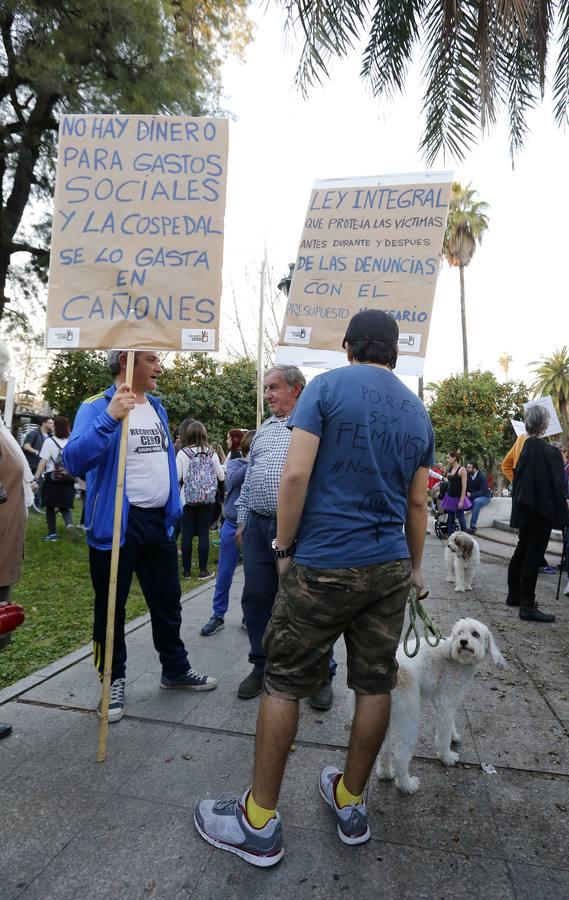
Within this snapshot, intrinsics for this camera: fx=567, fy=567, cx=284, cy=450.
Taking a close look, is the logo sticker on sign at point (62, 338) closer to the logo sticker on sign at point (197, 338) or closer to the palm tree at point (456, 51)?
the logo sticker on sign at point (197, 338)

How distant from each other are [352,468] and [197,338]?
4.19ft

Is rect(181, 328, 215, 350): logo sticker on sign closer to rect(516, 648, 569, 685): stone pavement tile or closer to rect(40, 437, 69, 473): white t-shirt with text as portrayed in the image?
rect(516, 648, 569, 685): stone pavement tile

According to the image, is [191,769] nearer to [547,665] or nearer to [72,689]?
[72,689]

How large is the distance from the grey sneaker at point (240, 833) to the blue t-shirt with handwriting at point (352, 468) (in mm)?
972

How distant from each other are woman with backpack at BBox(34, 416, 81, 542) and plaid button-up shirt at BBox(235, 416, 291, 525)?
19.8 feet

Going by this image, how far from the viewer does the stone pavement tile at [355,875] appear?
192cm

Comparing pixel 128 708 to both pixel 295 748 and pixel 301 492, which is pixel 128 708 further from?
pixel 301 492

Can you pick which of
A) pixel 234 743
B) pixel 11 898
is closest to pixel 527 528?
pixel 234 743

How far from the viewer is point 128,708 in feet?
10.6

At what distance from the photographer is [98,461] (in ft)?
9.96

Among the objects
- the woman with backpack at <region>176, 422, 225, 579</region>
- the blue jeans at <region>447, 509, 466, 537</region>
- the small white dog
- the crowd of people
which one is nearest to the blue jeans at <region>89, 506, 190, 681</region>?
the crowd of people

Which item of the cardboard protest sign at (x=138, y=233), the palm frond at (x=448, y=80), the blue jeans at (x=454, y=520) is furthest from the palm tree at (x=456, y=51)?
the blue jeans at (x=454, y=520)

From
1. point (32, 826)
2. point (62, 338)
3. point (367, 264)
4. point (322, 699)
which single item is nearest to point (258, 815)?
point (32, 826)

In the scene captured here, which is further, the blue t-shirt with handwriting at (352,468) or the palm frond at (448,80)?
the palm frond at (448,80)
